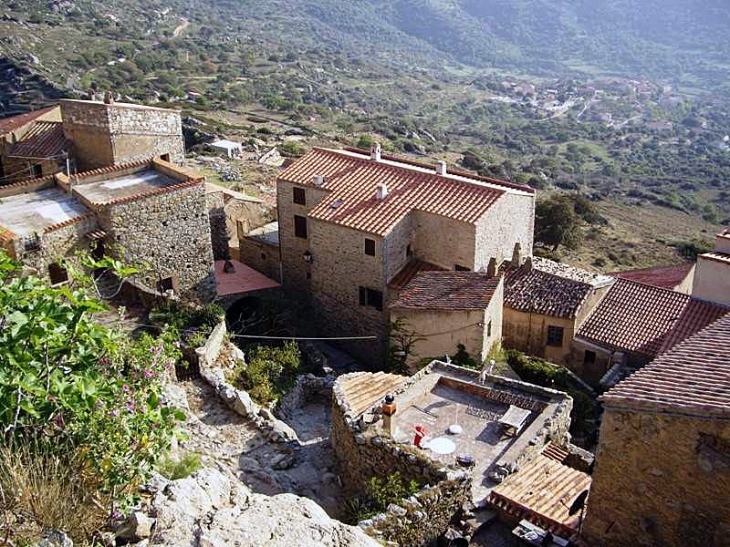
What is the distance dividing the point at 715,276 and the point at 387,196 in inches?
440

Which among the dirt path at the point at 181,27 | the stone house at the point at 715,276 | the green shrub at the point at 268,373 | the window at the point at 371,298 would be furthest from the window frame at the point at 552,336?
the dirt path at the point at 181,27

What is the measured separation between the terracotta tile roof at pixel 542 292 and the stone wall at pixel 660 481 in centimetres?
1421

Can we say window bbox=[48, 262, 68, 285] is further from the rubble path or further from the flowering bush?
the flowering bush

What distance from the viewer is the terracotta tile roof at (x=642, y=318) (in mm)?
23062

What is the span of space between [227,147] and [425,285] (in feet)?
94.3

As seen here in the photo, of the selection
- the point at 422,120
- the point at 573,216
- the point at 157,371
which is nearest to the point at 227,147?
the point at 573,216

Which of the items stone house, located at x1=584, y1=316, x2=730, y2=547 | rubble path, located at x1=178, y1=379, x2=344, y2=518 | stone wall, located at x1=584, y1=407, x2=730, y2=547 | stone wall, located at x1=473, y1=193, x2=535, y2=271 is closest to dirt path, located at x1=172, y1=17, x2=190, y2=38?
stone wall, located at x1=473, y1=193, x2=535, y2=271

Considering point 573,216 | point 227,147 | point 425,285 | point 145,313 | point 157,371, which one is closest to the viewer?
point 157,371

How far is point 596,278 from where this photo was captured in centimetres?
2684

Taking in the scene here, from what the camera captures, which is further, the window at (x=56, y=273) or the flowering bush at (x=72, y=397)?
the window at (x=56, y=273)

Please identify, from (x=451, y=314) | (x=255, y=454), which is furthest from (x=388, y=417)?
(x=451, y=314)

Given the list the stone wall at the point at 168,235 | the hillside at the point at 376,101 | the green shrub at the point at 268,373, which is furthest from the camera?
the hillside at the point at 376,101

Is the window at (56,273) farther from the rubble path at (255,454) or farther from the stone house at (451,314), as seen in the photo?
the stone house at (451,314)

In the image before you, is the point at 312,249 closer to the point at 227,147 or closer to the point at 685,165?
the point at 227,147
